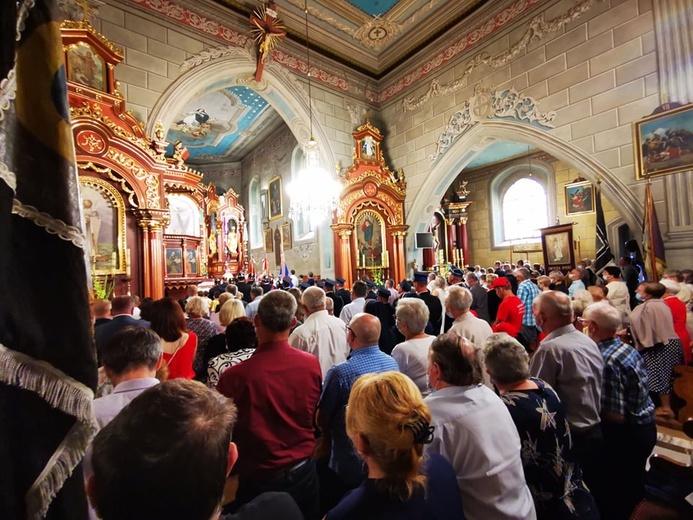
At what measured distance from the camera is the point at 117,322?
2.76 meters

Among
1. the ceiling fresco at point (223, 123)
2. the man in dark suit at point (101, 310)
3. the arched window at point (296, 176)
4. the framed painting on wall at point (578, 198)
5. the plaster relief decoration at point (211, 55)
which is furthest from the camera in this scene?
the arched window at point (296, 176)

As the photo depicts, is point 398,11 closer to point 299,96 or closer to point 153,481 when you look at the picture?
point 299,96

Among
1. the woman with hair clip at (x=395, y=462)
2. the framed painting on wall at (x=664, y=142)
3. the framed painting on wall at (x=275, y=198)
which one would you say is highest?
the framed painting on wall at (x=275, y=198)

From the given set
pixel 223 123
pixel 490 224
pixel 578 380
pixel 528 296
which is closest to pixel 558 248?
pixel 490 224

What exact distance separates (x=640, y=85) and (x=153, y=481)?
8781mm

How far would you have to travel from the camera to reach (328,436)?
2271 mm

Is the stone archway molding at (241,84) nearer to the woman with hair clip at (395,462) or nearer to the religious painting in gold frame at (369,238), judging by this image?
the religious painting in gold frame at (369,238)

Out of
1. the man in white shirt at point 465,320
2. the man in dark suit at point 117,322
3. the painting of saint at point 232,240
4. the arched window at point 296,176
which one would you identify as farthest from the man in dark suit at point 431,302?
the painting of saint at point 232,240

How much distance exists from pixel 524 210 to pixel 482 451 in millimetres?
15140

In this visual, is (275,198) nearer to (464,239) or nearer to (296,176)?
(296,176)

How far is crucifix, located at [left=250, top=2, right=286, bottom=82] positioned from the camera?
8.44 m

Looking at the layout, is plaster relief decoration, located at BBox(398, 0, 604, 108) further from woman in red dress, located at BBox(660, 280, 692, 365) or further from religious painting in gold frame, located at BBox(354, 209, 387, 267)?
woman in red dress, located at BBox(660, 280, 692, 365)

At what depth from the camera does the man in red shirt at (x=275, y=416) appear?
1659 mm

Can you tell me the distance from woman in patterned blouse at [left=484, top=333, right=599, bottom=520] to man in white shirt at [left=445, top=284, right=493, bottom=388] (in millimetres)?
1369
